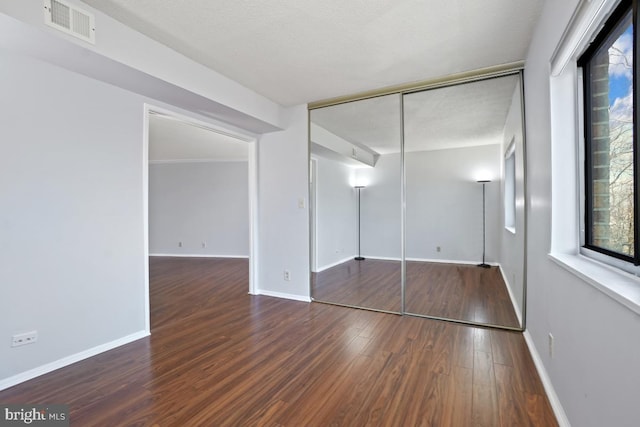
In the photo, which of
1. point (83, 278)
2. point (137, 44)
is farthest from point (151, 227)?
point (137, 44)

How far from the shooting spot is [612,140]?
1324mm

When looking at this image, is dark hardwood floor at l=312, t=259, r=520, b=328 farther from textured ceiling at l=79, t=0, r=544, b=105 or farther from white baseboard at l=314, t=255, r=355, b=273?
textured ceiling at l=79, t=0, r=544, b=105

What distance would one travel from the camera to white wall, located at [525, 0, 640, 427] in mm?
975

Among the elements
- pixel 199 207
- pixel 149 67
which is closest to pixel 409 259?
pixel 149 67

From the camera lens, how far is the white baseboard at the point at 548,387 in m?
1.54

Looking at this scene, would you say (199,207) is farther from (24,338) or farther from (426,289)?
(426,289)

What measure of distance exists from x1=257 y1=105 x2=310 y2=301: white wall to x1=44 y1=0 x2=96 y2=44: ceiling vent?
232 cm

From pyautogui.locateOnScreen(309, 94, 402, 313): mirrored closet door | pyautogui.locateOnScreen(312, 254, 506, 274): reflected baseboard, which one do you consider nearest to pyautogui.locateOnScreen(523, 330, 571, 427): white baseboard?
pyautogui.locateOnScreen(309, 94, 402, 313): mirrored closet door

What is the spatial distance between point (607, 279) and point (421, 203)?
2.97m

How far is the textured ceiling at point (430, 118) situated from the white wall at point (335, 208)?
560 millimetres

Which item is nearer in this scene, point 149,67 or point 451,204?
point 149,67

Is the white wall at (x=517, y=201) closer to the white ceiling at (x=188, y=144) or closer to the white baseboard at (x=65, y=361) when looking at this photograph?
the white baseboard at (x=65, y=361)

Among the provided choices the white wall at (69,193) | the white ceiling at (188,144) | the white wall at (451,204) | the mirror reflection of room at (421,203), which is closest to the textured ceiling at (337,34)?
the white wall at (69,193)

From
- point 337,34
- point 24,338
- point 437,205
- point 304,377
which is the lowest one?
point 304,377
